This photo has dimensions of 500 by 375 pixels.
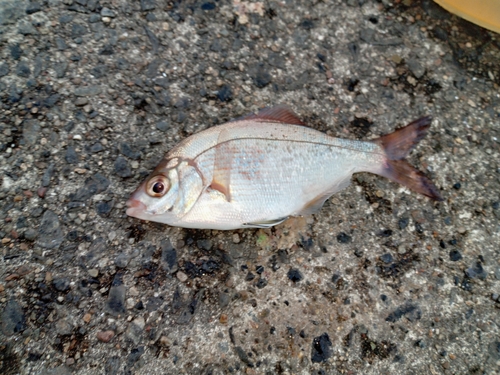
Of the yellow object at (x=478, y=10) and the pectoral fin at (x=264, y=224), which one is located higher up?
the yellow object at (x=478, y=10)

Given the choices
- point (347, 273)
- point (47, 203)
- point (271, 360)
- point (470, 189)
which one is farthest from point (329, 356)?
point (47, 203)

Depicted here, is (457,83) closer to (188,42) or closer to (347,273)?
(347,273)

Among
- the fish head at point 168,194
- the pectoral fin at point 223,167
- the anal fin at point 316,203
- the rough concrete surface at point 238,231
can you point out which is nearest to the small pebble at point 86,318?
the rough concrete surface at point 238,231

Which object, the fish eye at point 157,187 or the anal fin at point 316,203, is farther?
the anal fin at point 316,203

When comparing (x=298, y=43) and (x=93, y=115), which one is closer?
(x=93, y=115)

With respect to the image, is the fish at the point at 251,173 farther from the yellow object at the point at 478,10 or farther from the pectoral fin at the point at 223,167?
the yellow object at the point at 478,10

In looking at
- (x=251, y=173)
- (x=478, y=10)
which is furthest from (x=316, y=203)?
(x=478, y=10)
